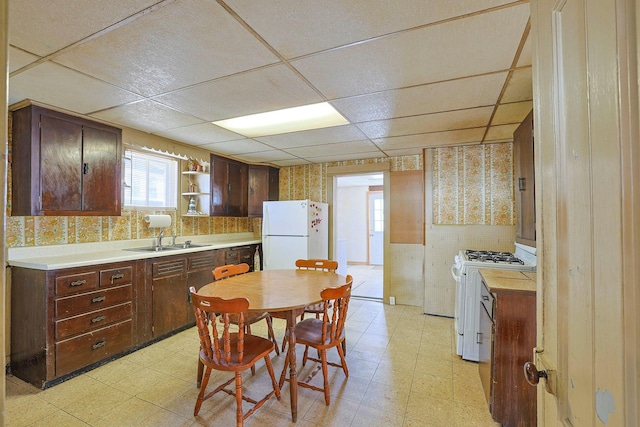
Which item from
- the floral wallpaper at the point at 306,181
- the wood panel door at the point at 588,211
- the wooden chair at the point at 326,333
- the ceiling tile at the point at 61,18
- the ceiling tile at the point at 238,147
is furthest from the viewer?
the floral wallpaper at the point at 306,181

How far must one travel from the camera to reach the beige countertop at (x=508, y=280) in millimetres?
1841

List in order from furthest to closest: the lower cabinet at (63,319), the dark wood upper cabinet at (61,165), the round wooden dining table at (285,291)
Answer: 1. the dark wood upper cabinet at (61,165)
2. the lower cabinet at (63,319)
3. the round wooden dining table at (285,291)

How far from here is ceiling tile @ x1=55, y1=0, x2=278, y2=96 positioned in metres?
1.40

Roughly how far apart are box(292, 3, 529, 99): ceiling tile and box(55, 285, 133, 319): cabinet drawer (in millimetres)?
2485

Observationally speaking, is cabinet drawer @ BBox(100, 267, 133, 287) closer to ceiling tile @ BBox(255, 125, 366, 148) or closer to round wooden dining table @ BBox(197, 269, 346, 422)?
round wooden dining table @ BBox(197, 269, 346, 422)

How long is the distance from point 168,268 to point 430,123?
10.1 ft

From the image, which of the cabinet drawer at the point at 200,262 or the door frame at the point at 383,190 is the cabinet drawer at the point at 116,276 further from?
the door frame at the point at 383,190

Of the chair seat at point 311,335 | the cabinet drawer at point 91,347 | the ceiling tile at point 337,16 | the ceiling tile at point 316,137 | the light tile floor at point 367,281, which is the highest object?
the ceiling tile at point 337,16

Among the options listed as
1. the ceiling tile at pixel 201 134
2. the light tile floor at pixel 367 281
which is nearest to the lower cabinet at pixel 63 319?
the ceiling tile at pixel 201 134

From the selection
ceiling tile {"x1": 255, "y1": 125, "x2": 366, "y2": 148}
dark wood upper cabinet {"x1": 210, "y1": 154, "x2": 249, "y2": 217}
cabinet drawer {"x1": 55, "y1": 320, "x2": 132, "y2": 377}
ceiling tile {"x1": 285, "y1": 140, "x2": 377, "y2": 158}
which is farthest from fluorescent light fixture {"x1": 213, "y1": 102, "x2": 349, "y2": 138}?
cabinet drawer {"x1": 55, "y1": 320, "x2": 132, "y2": 377}

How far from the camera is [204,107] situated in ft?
8.23

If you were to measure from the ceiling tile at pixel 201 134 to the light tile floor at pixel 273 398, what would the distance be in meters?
2.23

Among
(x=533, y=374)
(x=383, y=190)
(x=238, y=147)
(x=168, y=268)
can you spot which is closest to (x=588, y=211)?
(x=533, y=374)

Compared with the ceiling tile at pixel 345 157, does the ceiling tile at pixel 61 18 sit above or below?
above
